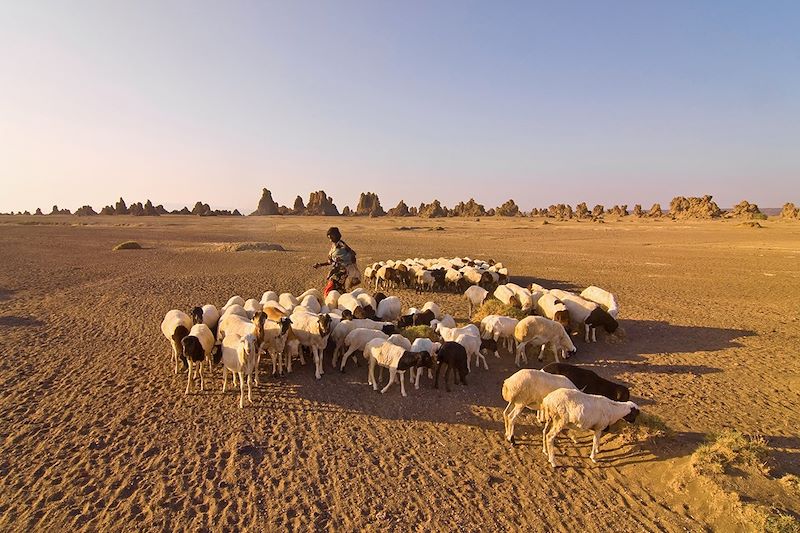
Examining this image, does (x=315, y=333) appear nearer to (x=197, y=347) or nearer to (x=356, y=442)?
(x=197, y=347)

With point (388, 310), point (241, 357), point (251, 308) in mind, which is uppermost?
point (251, 308)

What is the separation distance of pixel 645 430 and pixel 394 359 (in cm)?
432

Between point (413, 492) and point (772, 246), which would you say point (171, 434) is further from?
point (772, 246)

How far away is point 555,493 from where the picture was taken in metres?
6.02

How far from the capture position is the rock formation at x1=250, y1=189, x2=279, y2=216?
119438 mm

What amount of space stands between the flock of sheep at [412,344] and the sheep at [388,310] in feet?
0.10

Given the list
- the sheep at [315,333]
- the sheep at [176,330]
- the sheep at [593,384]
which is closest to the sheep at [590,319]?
the sheep at [593,384]

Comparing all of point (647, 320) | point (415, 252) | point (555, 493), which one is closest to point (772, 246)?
point (415, 252)

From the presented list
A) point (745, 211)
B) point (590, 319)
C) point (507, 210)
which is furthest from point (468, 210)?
point (590, 319)

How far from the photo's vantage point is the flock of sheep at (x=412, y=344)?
700cm

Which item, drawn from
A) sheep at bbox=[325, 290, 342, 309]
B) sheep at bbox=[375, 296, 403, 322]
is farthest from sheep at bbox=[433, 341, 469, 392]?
sheep at bbox=[325, 290, 342, 309]

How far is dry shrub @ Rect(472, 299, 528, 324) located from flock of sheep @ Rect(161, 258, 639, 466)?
34 cm

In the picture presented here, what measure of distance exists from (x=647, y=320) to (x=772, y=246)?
30.7 metres

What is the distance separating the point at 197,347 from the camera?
8.78m
